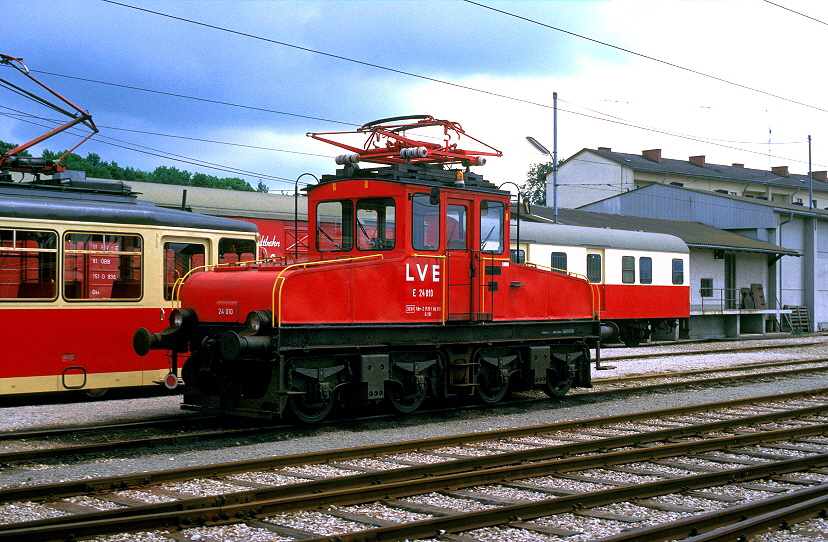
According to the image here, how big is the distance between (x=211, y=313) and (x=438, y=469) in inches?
169

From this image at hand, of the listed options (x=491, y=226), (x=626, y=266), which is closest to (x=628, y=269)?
(x=626, y=266)

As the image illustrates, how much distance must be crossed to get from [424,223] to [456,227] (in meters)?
0.66

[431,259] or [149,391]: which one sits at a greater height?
[431,259]

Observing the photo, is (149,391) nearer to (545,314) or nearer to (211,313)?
(211,313)

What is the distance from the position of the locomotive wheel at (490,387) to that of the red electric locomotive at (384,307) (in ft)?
0.10

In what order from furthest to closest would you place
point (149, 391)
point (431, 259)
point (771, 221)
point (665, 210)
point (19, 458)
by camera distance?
point (665, 210)
point (771, 221)
point (149, 391)
point (431, 259)
point (19, 458)

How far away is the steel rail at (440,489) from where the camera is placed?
6098 mm

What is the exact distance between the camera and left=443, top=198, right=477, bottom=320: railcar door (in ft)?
41.1

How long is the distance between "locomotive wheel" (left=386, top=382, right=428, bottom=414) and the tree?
80065 mm

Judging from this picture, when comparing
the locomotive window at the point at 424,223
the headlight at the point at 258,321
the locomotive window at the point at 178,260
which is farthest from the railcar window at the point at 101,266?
the locomotive window at the point at 424,223

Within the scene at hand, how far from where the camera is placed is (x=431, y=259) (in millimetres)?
12281

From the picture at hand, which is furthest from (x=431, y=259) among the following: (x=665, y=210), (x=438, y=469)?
(x=665, y=210)

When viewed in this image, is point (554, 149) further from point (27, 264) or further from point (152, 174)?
point (152, 174)

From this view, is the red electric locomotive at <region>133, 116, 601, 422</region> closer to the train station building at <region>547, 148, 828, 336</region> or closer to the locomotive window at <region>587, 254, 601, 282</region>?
the locomotive window at <region>587, 254, 601, 282</region>
